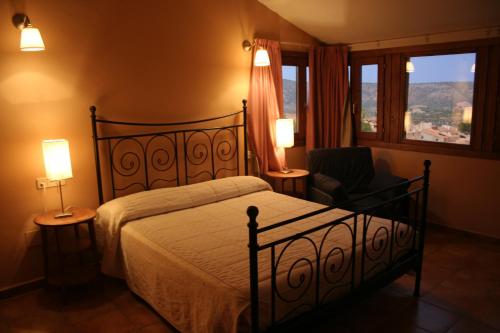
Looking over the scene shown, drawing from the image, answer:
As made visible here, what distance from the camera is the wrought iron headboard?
363 centimetres

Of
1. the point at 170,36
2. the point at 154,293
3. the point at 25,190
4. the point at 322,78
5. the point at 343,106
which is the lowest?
the point at 154,293

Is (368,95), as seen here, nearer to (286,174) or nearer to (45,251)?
(286,174)

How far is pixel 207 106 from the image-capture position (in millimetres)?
4238

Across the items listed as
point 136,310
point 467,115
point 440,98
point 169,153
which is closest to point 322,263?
point 136,310

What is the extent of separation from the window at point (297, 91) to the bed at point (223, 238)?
93 cm

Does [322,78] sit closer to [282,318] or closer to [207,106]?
[207,106]

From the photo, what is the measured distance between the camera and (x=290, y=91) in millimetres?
5168

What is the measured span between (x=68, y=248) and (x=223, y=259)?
57.7 inches

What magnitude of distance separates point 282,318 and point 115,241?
5.12 ft

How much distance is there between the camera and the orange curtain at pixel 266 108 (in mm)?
4574

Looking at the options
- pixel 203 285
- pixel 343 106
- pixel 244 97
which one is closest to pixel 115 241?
pixel 203 285

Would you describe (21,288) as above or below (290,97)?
below

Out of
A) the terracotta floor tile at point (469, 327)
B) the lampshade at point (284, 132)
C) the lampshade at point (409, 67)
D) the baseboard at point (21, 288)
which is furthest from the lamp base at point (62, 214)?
the lampshade at point (409, 67)

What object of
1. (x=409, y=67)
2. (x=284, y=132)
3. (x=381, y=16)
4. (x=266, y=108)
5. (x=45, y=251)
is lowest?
(x=45, y=251)
